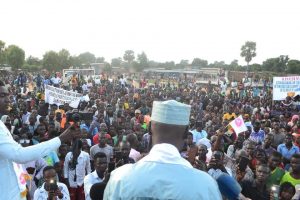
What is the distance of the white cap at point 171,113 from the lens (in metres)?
2.02

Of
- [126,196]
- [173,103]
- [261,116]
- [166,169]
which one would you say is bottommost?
[261,116]

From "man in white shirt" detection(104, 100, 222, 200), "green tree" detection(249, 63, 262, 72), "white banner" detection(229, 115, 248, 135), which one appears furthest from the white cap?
"green tree" detection(249, 63, 262, 72)

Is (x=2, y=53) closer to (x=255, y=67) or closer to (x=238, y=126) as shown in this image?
(x=255, y=67)

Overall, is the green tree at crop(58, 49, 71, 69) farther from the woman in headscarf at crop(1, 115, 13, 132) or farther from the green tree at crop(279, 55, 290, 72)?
the woman in headscarf at crop(1, 115, 13, 132)

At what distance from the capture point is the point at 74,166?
6863 mm

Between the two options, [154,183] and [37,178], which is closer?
[154,183]

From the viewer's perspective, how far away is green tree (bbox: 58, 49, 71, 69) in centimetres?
6053

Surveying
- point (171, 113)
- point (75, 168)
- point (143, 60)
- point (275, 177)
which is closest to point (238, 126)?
point (275, 177)

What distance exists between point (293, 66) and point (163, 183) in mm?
51426

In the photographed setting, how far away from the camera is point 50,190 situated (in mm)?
5023

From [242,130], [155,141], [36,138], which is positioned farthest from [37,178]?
[242,130]

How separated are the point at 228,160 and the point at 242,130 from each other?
369 cm

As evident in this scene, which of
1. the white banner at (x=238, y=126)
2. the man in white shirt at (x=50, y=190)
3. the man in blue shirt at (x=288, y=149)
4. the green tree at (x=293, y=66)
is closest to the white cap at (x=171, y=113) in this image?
the man in white shirt at (x=50, y=190)

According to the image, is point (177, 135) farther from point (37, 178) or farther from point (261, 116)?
point (261, 116)
